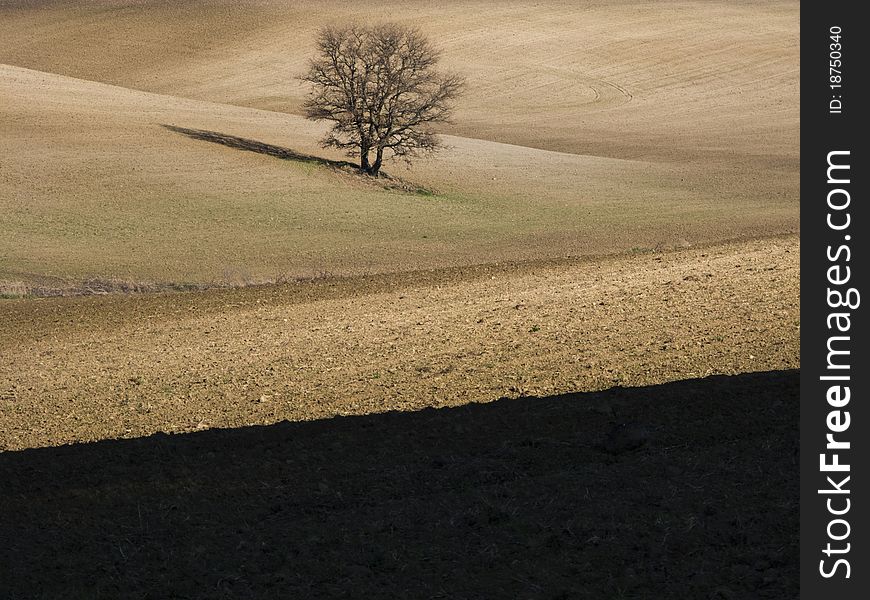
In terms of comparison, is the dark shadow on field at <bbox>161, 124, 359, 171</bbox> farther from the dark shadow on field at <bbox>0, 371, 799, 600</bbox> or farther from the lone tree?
the dark shadow on field at <bbox>0, 371, 799, 600</bbox>

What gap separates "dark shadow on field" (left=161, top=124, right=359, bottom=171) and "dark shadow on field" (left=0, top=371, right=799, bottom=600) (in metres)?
29.9

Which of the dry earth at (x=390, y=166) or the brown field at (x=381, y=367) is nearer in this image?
the brown field at (x=381, y=367)

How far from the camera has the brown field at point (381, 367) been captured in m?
6.31

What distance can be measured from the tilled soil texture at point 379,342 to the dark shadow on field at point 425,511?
1669 mm

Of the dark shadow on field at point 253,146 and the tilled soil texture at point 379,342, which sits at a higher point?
the dark shadow on field at point 253,146

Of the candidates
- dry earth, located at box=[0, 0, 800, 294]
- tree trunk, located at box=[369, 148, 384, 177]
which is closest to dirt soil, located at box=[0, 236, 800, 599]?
dry earth, located at box=[0, 0, 800, 294]

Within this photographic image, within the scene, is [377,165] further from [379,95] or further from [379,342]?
[379,342]

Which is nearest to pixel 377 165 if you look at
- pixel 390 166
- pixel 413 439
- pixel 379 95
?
pixel 379 95

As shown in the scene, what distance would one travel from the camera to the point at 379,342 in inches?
600

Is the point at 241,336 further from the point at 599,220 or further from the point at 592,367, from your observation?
the point at 599,220

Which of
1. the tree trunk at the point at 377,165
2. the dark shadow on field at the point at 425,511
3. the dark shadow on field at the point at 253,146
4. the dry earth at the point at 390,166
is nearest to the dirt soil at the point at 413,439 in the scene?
the dark shadow on field at the point at 425,511

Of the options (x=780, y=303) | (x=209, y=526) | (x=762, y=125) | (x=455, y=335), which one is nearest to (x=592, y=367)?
(x=455, y=335)

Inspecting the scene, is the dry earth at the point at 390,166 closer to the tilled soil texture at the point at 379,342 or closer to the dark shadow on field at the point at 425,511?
the tilled soil texture at the point at 379,342
